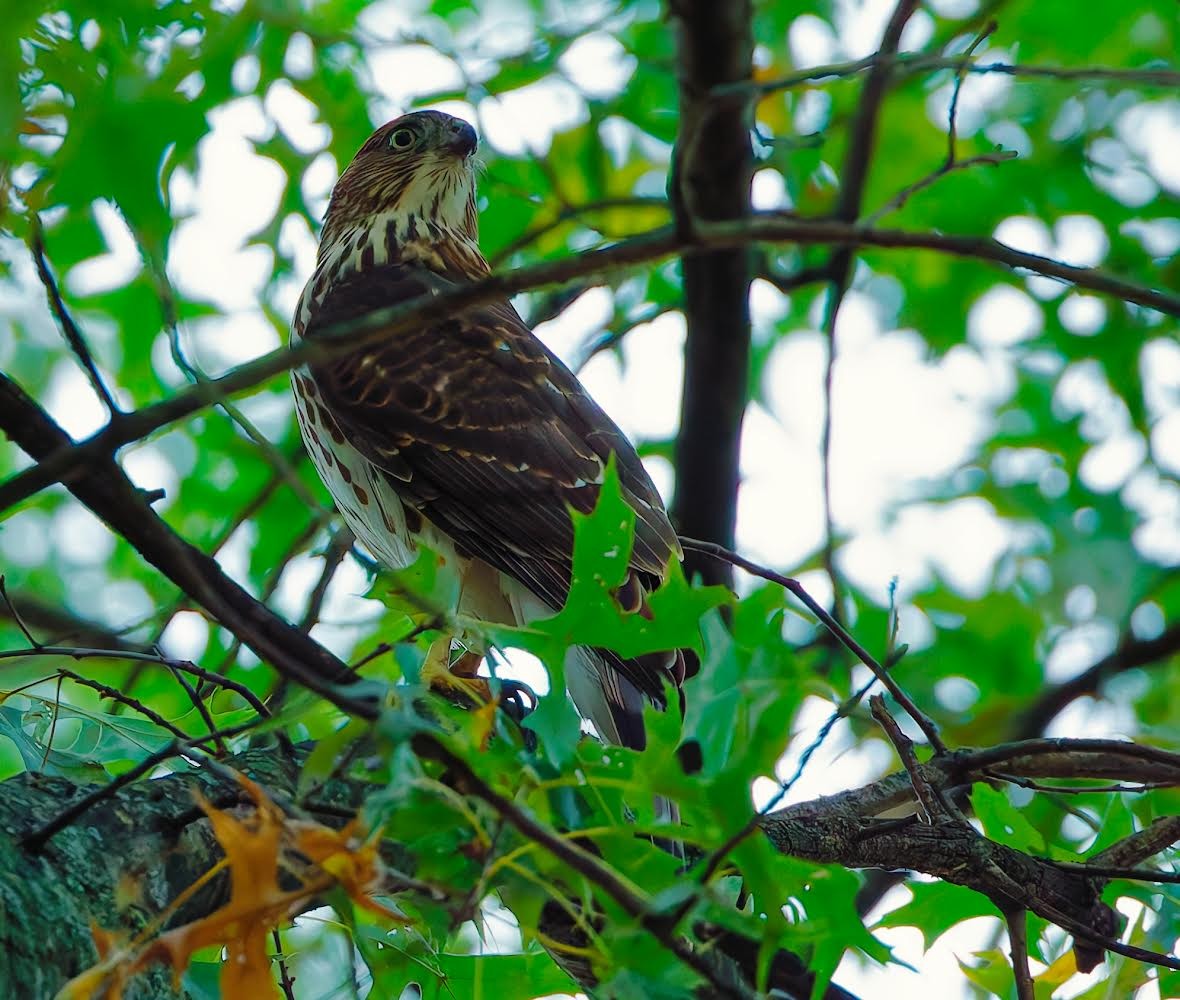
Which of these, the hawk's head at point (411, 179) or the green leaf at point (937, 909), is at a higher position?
the hawk's head at point (411, 179)

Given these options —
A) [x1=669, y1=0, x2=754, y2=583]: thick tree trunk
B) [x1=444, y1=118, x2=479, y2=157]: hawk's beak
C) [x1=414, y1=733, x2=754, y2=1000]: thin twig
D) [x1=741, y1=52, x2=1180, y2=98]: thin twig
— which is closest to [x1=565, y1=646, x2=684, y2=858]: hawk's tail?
[x1=669, y1=0, x2=754, y2=583]: thick tree trunk

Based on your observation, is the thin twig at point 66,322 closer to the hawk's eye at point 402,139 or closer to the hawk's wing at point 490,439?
the hawk's wing at point 490,439

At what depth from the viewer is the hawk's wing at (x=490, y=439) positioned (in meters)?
3.65

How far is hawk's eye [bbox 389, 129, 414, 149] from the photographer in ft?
16.6

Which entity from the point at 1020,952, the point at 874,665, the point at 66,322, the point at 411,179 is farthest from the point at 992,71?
the point at 411,179

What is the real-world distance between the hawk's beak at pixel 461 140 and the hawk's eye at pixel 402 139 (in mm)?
154

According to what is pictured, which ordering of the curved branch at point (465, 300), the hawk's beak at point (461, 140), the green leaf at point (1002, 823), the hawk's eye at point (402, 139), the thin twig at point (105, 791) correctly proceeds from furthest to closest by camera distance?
the hawk's eye at point (402, 139)
the hawk's beak at point (461, 140)
the green leaf at point (1002, 823)
the thin twig at point (105, 791)
the curved branch at point (465, 300)

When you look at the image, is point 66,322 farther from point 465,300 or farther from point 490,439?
point 490,439

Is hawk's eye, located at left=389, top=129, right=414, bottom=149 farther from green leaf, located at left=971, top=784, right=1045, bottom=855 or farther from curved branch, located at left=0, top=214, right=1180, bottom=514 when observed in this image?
curved branch, located at left=0, top=214, right=1180, bottom=514


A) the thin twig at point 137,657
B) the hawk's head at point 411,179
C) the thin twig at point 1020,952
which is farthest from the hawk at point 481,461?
the thin twig at point 137,657

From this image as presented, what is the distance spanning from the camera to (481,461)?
389 cm

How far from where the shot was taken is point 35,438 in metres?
1.66

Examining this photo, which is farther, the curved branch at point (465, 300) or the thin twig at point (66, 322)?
the thin twig at point (66, 322)

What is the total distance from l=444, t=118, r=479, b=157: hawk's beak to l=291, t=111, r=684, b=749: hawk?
608mm
